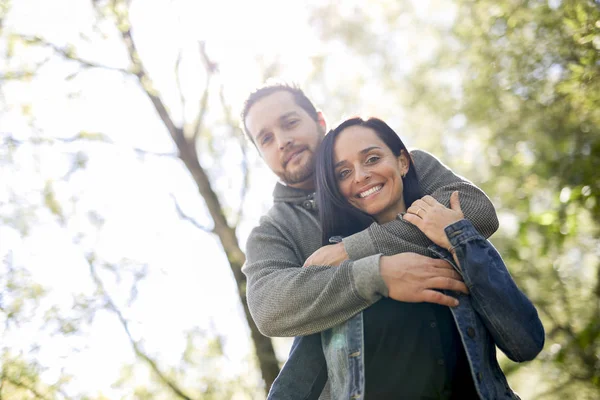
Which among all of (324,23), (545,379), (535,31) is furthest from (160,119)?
(545,379)

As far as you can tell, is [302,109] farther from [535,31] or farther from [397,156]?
[535,31]

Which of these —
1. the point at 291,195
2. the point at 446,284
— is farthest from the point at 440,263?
the point at 291,195

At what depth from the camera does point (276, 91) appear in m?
2.96

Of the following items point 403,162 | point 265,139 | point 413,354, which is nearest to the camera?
point 413,354

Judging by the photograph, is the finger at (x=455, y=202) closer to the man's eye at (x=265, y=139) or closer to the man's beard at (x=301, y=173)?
the man's beard at (x=301, y=173)

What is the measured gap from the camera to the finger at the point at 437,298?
1.83 meters

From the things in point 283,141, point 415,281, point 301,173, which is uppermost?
point 283,141

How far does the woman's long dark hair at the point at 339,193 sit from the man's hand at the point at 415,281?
0.40m

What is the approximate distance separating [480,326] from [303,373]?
0.74m

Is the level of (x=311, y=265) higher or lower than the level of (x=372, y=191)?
lower

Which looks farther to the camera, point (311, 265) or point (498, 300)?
point (311, 265)

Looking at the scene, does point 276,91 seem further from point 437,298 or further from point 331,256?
point 437,298

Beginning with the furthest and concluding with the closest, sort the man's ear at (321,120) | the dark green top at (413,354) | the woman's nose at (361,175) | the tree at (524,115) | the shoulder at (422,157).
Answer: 1. the tree at (524,115)
2. the man's ear at (321,120)
3. the shoulder at (422,157)
4. the woman's nose at (361,175)
5. the dark green top at (413,354)

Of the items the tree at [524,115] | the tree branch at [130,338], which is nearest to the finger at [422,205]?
the tree at [524,115]
